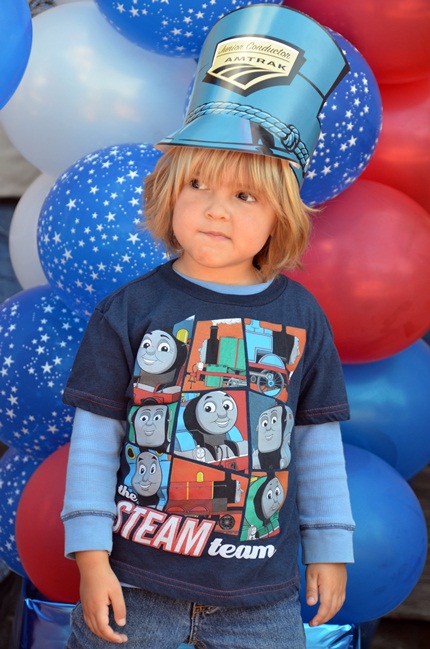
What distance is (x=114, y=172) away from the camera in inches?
64.4

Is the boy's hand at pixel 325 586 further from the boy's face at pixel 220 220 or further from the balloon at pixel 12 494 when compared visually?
the balloon at pixel 12 494

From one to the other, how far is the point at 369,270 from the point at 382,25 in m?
0.47

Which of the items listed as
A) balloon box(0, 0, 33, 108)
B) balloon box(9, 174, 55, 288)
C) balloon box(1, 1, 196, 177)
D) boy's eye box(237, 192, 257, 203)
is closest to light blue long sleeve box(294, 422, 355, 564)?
boy's eye box(237, 192, 257, 203)

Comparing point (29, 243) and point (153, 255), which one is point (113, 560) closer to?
point (153, 255)

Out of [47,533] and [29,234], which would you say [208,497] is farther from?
[29,234]

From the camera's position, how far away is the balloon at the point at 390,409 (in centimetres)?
188

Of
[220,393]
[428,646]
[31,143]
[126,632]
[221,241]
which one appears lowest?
[428,646]

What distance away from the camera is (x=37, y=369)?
1.73 meters

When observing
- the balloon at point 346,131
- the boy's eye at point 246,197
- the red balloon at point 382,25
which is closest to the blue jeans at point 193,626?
the boy's eye at point 246,197

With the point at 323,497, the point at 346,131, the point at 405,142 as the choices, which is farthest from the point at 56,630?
the point at 405,142

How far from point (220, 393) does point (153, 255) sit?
484 millimetres

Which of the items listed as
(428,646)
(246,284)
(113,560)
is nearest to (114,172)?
(246,284)

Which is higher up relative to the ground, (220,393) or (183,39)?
(183,39)

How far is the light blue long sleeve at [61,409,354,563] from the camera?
1.17 meters
